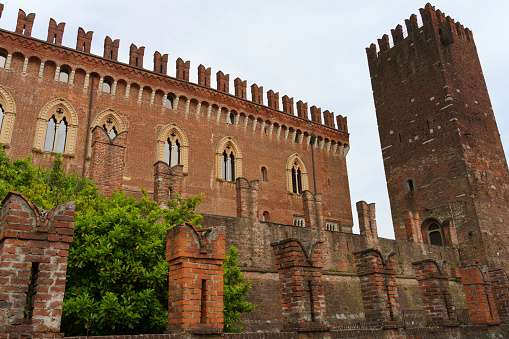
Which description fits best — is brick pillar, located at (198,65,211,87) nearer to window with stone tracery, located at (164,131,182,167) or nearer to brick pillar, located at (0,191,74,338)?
window with stone tracery, located at (164,131,182,167)

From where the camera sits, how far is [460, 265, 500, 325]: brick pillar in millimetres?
10211

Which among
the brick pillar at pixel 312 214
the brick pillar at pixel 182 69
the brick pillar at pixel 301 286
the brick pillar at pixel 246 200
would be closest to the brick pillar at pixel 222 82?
the brick pillar at pixel 182 69

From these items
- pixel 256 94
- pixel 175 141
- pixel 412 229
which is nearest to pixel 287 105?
pixel 256 94

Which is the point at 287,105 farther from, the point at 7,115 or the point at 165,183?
the point at 7,115

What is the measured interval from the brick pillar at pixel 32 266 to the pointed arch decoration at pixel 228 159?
17.0 meters

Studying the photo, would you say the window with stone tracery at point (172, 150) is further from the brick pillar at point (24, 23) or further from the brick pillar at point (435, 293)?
the brick pillar at point (435, 293)

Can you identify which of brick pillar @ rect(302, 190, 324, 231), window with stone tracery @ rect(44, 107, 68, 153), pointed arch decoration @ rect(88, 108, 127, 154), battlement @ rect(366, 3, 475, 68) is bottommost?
brick pillar @ rect(302, 190, 324, 231)

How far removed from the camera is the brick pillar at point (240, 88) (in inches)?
919

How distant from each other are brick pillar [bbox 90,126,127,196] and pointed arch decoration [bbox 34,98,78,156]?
5.07 meters

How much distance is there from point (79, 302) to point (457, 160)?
2288 cm

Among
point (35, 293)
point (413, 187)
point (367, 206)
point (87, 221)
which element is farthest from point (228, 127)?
point (35, 293)

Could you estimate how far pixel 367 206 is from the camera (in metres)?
20.0

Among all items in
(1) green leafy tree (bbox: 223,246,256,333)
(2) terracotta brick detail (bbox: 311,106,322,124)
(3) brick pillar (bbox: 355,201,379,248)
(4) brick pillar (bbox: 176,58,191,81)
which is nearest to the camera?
(1) green leafy tree (bbox: 223,246,256,333)

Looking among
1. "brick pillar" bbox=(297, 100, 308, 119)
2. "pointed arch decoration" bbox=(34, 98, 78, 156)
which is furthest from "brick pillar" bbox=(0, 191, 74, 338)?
"brick pillar" bbox=(297, 100, 308, 119)
